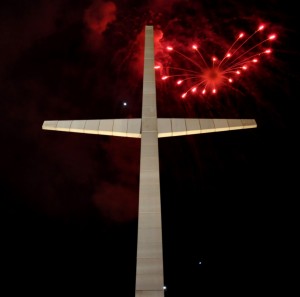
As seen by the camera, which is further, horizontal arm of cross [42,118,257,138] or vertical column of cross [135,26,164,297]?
horizontal arm of cross [42,118,257,138]

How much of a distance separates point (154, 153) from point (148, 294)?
170 inches

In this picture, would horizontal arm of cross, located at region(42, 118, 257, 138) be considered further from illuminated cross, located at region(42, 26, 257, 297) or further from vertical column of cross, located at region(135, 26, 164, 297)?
vertical column of cross, located at region(135, 26, 164, 297)

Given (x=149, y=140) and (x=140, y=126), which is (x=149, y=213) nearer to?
(x=149, y=140)

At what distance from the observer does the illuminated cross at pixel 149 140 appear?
8977 mm

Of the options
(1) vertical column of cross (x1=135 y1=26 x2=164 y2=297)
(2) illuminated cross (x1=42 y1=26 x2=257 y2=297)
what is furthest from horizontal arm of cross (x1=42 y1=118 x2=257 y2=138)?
(1) vertical column of cross (x1=135 y1=26 x2=164 y2=297)

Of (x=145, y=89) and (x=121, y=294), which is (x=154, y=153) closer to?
(x=145, y=89)

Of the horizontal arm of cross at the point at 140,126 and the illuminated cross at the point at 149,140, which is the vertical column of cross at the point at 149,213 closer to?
the illuminated cross at the point at 149,140

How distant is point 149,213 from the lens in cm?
977

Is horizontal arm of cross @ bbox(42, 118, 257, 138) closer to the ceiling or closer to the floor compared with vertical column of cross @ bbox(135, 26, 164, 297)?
closer to the ceiling

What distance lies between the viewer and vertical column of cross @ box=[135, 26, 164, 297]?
8883 millimetres

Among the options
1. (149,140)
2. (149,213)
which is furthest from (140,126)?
(149,213)

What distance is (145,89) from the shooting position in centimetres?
1218

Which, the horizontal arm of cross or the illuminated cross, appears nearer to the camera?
the illuminated cross

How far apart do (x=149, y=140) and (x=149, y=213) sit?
2558 mm
